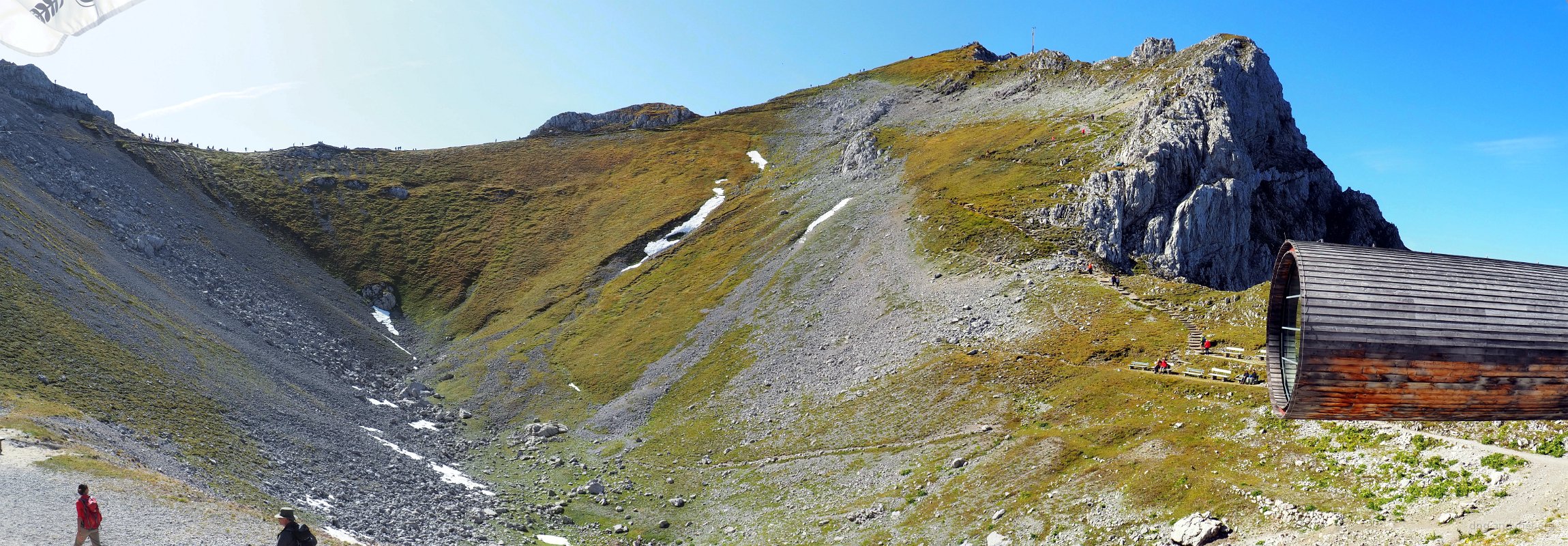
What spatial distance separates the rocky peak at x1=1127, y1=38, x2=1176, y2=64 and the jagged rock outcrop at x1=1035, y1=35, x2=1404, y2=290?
18002mm

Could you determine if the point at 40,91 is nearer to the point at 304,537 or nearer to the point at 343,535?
the point at 343,535

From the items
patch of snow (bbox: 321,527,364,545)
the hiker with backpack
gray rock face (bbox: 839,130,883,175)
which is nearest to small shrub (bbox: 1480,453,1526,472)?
the hiker with backpack

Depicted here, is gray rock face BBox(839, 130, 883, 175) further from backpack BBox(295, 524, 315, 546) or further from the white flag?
the white flag

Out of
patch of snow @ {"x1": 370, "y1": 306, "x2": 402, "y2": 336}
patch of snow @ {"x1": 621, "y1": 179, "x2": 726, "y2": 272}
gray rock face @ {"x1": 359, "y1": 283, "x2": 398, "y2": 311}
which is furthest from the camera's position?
patch of snow @ {"x1": 621, "y1": 179, "x2": 726, "y2": 272}

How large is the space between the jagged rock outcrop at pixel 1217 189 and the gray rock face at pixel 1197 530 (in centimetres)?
5065

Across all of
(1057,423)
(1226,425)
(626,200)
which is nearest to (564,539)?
(1057,423)

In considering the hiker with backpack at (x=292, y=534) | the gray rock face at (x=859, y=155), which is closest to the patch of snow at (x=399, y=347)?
the gray rock face at (x=859, y=155)

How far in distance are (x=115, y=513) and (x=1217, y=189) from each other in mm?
93118

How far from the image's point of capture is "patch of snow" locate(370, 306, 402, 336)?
110m

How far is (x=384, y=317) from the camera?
115 meters

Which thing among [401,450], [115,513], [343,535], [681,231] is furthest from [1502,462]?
[681,231]

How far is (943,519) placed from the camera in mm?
40500

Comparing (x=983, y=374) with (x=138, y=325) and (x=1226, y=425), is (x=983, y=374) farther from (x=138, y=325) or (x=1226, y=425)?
(x=138, y=325)

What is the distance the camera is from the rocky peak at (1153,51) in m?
134
